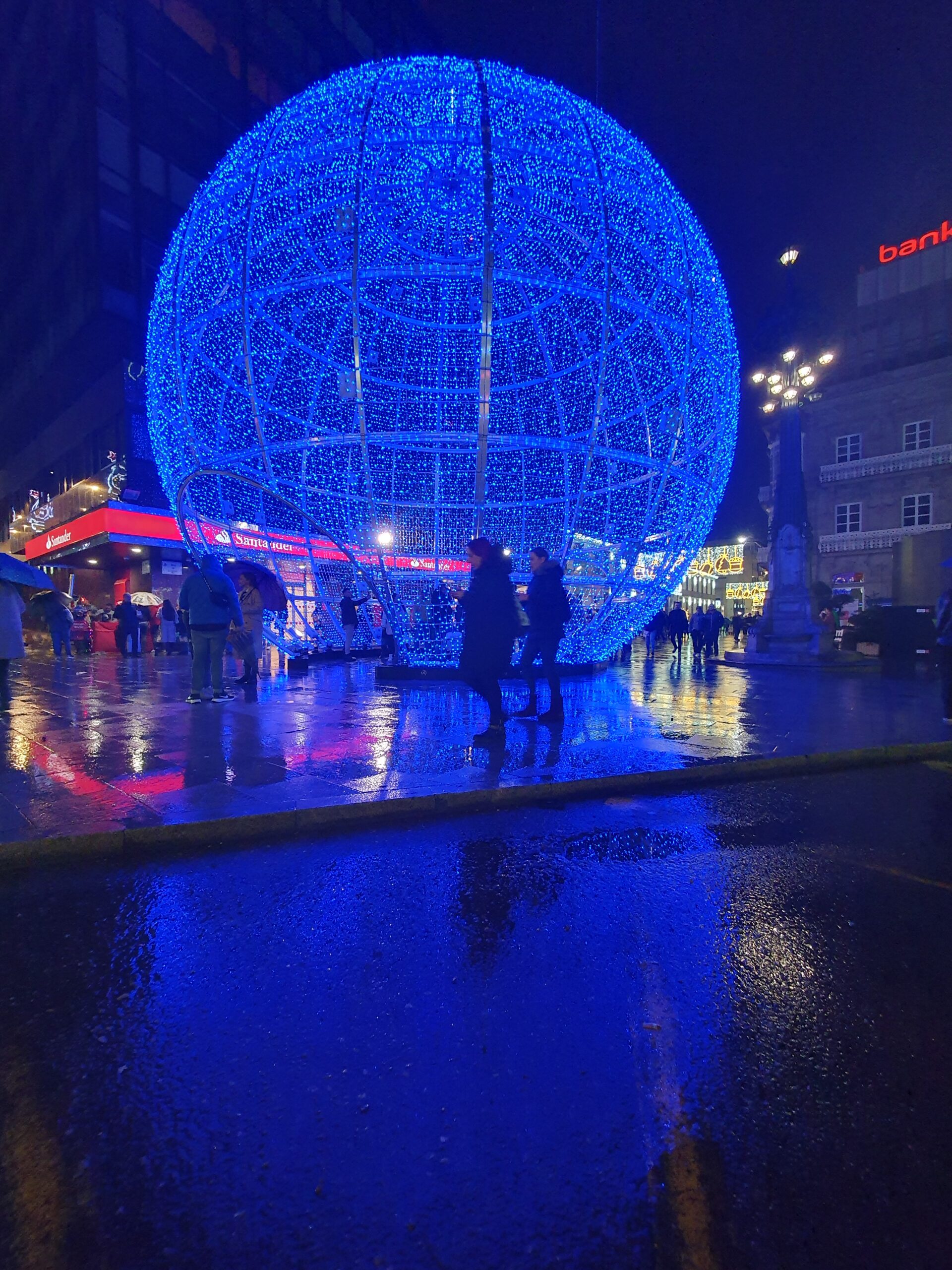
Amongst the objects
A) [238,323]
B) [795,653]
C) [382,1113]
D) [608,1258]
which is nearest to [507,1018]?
[382,1113]

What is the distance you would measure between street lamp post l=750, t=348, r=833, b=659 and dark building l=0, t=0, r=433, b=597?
21166 mm

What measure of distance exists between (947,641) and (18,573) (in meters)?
9.94

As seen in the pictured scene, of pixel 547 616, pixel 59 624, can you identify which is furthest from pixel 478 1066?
pixel 59 624

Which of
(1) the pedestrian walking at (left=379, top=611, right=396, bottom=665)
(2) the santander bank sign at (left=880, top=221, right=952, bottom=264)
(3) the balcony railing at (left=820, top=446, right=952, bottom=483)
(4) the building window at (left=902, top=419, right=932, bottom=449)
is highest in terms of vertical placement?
(2) the santander bank sign at (left=880, top=221, right=952, bottom=264)

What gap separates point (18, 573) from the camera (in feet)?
22.1

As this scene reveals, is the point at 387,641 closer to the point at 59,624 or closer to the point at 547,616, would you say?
the point at 547,616

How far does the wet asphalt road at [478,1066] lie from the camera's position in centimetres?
129

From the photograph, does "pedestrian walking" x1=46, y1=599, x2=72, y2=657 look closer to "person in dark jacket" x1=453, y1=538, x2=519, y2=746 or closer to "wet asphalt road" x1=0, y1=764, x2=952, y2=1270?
"person in dark jacket" x1=453, y1=538, x2=519, y2=746

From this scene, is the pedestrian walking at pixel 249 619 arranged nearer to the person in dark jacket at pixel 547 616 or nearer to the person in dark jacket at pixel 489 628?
the person in dark jacket at pixel 547 616

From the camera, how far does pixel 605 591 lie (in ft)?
34.6

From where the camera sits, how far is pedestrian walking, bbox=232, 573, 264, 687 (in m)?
10.2

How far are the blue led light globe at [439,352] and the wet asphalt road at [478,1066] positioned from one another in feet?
22.1

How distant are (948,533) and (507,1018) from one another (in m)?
22.4

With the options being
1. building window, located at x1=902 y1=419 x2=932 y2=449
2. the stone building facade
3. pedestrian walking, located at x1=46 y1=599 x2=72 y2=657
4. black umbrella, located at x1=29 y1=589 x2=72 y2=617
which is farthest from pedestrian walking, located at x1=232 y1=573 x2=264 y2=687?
building window, located at x1=902 y1=419 x2=932 y2=449
